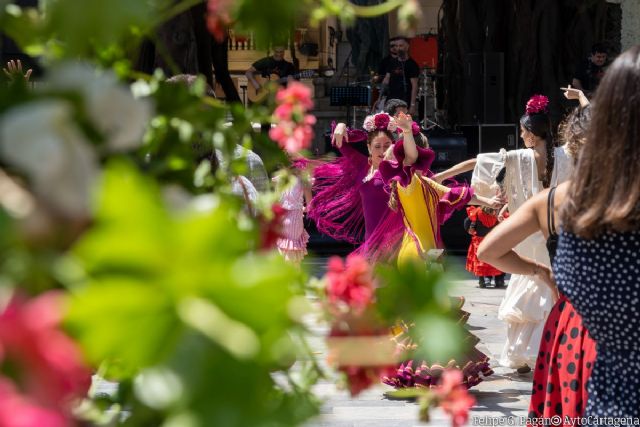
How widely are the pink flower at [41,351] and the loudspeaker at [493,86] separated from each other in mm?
17157

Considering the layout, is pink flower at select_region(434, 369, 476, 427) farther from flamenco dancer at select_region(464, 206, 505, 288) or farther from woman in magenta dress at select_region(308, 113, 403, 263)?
flamenco dancer at select_region(464, 206, 505, 288)

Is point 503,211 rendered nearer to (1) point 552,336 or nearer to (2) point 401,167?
(2) point 401,167

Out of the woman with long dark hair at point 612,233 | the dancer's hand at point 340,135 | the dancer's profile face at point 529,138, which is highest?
the woman with long dark hair at point 612,233

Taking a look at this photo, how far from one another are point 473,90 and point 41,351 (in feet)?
58.5

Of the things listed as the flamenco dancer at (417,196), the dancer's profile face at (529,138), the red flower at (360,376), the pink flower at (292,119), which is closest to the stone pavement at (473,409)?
the flamenco dancer at (417,196)

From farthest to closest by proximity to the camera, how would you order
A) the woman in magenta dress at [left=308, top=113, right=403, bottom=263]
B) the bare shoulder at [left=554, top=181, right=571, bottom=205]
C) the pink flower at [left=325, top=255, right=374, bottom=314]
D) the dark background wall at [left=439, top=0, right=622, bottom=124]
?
the dark background wall at [left=439, top=0, right=622, bottom=124], the woman in magenta dress at [left=308, top=113, right=403, bottom=263], the bare shoulder at [left=554, top=181, right=571, bottom=205], the pink flower at [left=325, top=255, right=374, bottom=314]

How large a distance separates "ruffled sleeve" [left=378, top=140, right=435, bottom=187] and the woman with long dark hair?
4.78 meters

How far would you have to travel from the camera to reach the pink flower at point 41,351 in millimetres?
543

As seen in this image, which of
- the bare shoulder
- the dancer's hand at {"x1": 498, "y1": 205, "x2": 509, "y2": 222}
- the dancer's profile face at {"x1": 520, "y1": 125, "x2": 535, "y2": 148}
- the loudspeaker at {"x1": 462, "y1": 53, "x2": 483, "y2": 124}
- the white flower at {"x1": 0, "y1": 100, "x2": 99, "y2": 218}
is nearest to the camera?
the white flower at {"x1": 0, "y1": 100, "x2": 99, "y2": 218}

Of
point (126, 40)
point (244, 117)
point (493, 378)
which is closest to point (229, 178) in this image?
point (244, 117)

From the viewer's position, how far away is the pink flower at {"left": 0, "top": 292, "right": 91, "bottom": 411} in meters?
0.54

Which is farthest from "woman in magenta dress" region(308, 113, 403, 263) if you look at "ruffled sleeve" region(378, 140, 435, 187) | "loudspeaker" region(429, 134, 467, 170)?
"loudspeaker" region(429, 134, 467, 170)

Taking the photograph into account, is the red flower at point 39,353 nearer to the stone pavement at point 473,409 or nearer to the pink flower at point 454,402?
the pink flower at point 454,402

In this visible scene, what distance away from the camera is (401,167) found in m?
7.37
